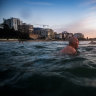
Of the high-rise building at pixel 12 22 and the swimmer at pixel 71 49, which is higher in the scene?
the high-rise building at pixel 12 22

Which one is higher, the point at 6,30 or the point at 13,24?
the point at 13,24

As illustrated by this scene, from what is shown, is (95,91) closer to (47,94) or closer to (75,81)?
(75,81)

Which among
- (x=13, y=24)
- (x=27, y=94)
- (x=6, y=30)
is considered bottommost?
(x=27, y=94)

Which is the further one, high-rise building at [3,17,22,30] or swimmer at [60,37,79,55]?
high-rise building at [3,17,22,30]

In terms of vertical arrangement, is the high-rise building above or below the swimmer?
above

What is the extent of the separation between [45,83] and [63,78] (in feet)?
1.78

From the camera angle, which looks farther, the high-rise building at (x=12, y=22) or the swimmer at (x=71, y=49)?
the high-rise building at (x=12, y=22)

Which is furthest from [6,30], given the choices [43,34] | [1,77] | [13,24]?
[43,34]

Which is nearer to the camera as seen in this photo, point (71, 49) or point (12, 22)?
point (71, 49)

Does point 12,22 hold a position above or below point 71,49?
above

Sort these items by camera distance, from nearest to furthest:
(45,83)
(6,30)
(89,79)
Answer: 1. (45,83)
2. (89,79)
3. (6,30)

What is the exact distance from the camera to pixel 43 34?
183m

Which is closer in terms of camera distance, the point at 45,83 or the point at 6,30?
the point at 45,83

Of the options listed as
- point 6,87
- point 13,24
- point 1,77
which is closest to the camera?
point 6,87
